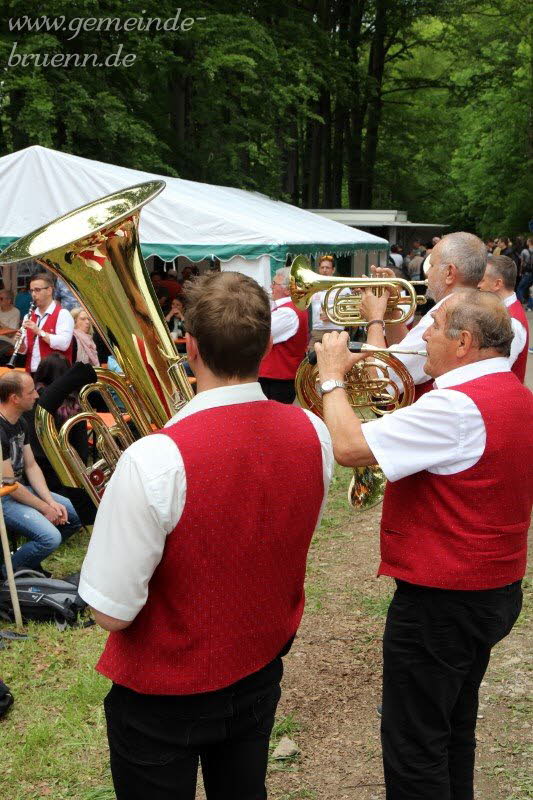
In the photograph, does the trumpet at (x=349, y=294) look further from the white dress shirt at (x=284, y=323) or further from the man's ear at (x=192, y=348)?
the white dress shirt at (x=284, y=323)

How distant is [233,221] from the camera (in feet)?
32.7

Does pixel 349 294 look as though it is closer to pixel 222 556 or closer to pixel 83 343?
pixel 222 556

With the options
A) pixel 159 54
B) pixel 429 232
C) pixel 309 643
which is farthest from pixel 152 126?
pixel 429 232

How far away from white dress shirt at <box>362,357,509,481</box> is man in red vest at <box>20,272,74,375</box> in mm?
4998

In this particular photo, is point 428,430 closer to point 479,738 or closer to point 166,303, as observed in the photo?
point 479,738

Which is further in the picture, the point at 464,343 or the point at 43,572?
the point at 43,572

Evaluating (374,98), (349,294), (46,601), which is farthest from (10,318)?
(374,98)

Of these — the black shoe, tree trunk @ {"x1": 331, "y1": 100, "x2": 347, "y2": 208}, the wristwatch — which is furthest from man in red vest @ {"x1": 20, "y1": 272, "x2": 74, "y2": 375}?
tree trunk @ {"x1": 331, "y1": 100, "x2": 347, "y2": 208}

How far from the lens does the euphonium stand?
3.15m

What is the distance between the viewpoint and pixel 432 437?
7.40 feet

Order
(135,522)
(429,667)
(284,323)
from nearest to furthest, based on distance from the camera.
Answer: (135,522)
(429,667)
(284,323)

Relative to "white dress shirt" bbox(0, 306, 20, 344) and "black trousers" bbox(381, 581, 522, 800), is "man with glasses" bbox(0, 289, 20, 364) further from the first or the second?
"black trousers" bbox(381, 581, 522, 800)

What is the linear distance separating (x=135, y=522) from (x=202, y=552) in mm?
160

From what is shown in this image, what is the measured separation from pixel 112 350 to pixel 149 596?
1.07m
